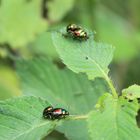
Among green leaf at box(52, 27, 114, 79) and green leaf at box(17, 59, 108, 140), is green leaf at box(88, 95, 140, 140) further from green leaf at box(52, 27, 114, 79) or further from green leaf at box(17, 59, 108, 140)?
green leaf at box(17, 59, 108, 140)

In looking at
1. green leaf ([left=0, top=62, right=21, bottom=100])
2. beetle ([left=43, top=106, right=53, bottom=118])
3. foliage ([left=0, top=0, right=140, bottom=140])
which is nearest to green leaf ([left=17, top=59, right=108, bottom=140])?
foliage ([left=0, top=0, right=140, bottom=140])

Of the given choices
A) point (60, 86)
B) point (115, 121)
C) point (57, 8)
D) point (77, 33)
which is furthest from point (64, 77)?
point (57, 8)

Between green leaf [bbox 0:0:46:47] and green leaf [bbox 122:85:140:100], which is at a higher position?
green leaf [bbox 0:0:46:47]

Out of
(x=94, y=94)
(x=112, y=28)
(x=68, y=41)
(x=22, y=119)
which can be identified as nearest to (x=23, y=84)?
(x=94, y=94)

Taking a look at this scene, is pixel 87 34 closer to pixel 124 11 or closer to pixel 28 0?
pixel 28 0

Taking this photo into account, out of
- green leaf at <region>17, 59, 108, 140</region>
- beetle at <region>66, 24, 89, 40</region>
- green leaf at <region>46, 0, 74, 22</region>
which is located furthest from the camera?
green leaf at <region>46, 0, 74, 22</region>

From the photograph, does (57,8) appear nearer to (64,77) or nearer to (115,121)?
(64,77)

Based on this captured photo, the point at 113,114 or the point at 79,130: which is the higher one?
the point at 79,130
